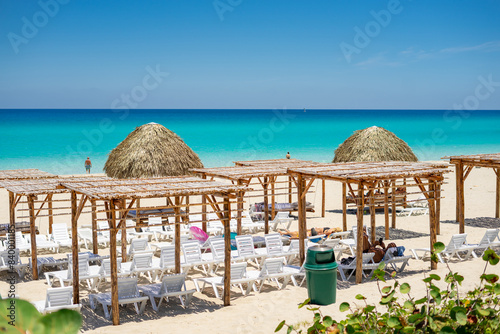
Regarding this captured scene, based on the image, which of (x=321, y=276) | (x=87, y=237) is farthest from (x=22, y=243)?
(x=321, y=276)

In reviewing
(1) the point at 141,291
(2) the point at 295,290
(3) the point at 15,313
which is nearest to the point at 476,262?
(2) the point at 295,290

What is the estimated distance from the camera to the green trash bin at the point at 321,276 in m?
8.87

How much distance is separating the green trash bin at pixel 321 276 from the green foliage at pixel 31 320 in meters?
8.33

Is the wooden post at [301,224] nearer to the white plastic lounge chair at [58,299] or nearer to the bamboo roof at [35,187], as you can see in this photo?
the bamboo roof at [35,187]

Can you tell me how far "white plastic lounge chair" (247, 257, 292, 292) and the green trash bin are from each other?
0.98 meters

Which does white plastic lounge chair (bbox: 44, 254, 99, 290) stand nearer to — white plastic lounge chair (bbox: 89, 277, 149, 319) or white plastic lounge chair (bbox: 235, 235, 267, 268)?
white plastic lounge chair (bbox: 89, 277, 149, 319)

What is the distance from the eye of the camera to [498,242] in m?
12.2

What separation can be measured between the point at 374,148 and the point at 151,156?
835 cm

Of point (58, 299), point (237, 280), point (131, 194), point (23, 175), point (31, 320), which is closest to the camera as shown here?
point (31, 320)

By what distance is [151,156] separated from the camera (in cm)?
1698

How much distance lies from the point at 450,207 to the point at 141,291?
45.2ft

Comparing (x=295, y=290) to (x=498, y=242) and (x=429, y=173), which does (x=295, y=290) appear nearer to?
(x=429, y=173)

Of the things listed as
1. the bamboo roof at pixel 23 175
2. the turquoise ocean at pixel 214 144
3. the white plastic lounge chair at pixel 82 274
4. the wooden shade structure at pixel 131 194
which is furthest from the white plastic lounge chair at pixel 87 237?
the turquoise ocean at pixel 214 144

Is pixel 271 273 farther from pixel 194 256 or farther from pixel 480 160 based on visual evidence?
pixel 480 160
